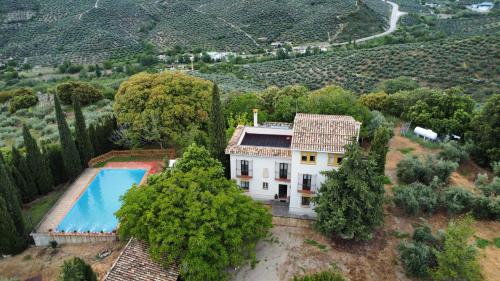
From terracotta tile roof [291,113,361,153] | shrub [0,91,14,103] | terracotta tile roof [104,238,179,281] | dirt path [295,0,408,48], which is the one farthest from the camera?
dirt path [295,0,408,48]

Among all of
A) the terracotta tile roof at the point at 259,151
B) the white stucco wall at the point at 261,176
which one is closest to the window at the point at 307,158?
the terracotta tile roof at the point at 259,151

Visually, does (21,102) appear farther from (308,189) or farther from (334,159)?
(334,159)

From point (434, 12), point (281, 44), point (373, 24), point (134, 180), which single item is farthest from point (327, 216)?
point (434, 12)

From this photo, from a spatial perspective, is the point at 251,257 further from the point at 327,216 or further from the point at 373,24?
the point at 373,24

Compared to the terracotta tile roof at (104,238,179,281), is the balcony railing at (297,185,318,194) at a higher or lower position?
higher

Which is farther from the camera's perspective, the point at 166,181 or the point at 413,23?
the point at 413,23

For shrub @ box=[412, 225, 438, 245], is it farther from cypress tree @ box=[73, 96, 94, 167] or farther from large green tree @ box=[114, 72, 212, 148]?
cypress tree @ box=[73, 96, 94, 167]

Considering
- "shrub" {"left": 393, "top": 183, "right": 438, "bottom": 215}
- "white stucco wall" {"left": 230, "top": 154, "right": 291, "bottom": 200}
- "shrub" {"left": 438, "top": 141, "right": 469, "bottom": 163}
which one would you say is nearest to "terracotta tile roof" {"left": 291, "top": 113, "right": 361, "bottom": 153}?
"white stucco wall" {"left": 230, "top": 154, "right": 291, "bottom": 200}

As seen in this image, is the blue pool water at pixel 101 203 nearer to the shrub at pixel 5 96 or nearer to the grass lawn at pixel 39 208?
the grass lawn at pixel 39 208
